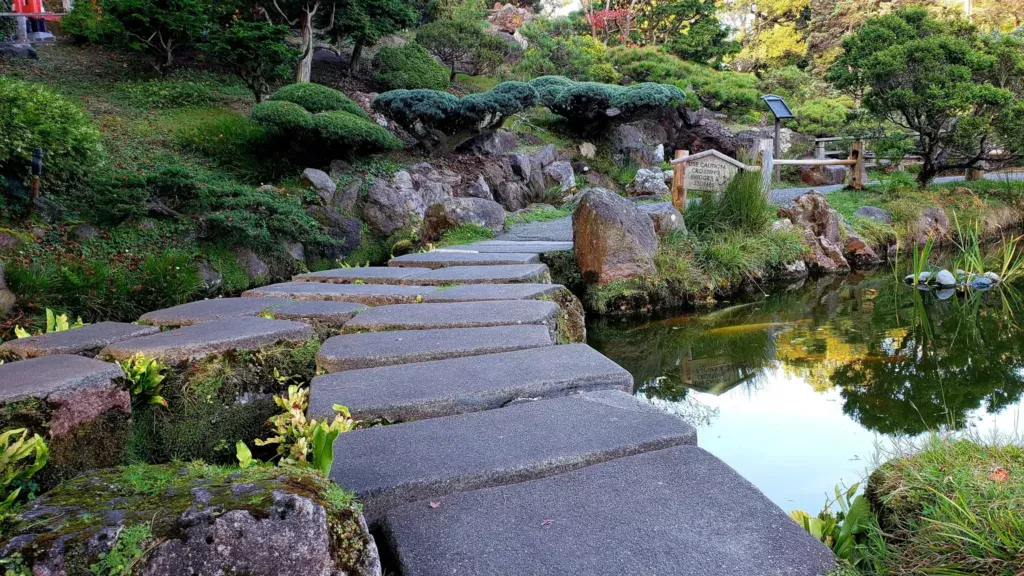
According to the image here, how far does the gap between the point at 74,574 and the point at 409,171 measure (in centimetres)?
725

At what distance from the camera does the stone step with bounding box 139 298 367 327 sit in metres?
2.24

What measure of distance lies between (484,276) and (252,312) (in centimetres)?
146

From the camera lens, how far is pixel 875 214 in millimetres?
8461

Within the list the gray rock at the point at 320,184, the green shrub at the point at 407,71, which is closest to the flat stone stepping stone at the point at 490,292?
the gray rock at the point at 320,184

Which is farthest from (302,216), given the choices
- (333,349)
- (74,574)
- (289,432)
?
(74,574)

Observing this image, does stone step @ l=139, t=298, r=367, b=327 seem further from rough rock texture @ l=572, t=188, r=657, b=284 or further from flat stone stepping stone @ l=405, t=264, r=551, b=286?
rough rock texture @ l=572, t=188, r=657, b=284

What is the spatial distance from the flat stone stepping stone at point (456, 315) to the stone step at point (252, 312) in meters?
0.10

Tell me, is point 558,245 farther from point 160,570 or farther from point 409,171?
point 160,570

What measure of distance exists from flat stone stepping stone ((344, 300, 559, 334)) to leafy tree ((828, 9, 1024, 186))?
9.35 meters

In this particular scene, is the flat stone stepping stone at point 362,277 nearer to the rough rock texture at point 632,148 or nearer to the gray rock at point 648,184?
the gray rock at point 648,184

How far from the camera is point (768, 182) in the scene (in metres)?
7.24

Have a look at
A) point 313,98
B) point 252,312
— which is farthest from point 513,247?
point 313,98

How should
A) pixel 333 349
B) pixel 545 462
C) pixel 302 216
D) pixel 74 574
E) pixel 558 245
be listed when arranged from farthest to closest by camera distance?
pixel 558 245, pixel 302 216, pixel 333 349, pixel 545 462, pixel 74 574

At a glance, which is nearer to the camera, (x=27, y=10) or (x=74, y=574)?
(x=74, y=574)
